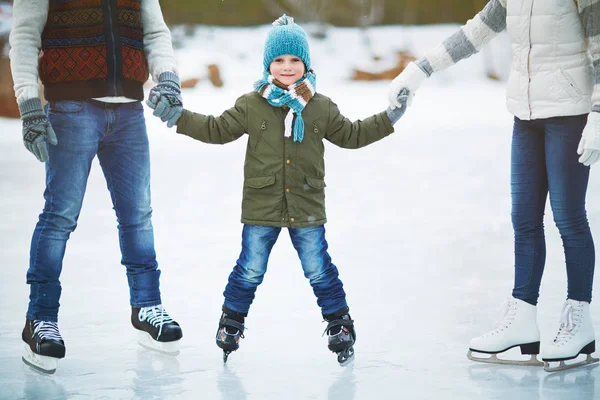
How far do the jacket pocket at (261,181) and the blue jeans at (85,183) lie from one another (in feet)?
1.19

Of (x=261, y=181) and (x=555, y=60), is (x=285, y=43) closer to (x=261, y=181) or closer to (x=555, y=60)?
(x=261, y=181)

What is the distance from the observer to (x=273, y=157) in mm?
2518

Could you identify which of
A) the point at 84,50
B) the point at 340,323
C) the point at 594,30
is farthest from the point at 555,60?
the point at 84,50

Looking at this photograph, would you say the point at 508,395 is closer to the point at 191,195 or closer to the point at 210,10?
Result: the point at 191,195

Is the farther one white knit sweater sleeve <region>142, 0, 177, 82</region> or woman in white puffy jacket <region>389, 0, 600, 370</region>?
white knit sweater sleeve <region>142, 0, 177, 82</region>

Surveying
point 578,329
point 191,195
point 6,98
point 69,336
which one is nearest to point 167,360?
point 69,336

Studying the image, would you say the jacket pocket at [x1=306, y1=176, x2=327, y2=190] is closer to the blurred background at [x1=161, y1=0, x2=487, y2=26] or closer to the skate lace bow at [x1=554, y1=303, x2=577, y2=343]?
the skate lace bow at [x1=554, y1=303, x2=577, y2=343]

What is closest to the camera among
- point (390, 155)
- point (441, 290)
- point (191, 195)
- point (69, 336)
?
point (69, 336)

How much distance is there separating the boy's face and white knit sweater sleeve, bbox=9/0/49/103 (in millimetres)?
643

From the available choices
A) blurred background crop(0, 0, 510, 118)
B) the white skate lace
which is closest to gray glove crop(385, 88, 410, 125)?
the white skate lace

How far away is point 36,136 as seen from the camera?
2.43 metres

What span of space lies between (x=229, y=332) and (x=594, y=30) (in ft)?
4.19

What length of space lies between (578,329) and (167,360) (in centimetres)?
116

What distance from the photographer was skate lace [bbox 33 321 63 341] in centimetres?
254
